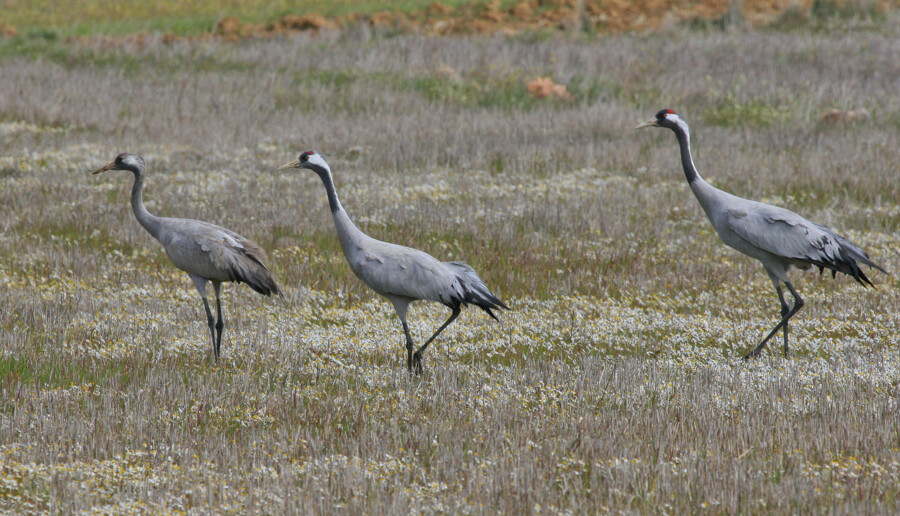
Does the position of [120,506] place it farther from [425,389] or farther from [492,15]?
[492,15]

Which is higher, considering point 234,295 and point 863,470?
point 863,470

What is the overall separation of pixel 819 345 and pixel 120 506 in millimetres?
5598

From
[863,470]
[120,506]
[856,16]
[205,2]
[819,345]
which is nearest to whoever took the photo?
[120,506]

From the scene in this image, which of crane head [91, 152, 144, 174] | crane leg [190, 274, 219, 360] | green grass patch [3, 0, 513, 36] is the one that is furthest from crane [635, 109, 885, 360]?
green grass patch [3, 0, 513, 36]

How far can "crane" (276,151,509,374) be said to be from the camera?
6754 millimetres

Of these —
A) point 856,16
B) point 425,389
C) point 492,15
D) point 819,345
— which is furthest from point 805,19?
point 425,389

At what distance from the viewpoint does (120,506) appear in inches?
169

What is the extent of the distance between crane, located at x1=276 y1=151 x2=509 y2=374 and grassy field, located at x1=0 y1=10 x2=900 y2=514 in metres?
0.47

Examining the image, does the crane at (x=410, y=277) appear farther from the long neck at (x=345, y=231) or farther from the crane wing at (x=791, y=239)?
the crane wing at (x=791, y=239)

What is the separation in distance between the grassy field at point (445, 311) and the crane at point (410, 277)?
0.47m

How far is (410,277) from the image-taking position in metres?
6.76

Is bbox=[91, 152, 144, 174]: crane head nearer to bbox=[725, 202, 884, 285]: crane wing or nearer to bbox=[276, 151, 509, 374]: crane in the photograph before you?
bbox=[276, 151, 509, 374]: crane

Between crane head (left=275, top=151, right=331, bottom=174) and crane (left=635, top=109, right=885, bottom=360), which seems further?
crane (left=635, top=109, right=885, bottom=360)

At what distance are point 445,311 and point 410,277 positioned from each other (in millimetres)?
1824
